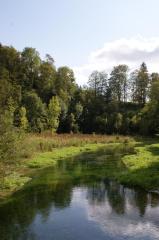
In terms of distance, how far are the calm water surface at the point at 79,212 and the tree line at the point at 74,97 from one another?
50980 mm

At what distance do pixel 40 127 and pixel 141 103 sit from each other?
49.8m

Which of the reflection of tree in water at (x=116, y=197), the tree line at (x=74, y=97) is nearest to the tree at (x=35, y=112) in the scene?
the tree line at (x=74, y=97)

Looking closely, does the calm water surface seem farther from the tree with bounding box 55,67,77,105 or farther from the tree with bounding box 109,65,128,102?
the tree with bounding box 109,65,128,102

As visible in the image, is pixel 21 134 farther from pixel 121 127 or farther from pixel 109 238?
pixel 121 127

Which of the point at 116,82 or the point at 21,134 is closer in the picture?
the point at 21,134

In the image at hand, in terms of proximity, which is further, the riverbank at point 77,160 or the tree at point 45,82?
the tree at point 45,82

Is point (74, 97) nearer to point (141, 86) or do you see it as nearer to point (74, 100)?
point (74, 100)

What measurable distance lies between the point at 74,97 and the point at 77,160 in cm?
7039

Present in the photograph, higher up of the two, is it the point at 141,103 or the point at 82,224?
the point at 141,103

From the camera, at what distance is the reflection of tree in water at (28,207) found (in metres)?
22.6

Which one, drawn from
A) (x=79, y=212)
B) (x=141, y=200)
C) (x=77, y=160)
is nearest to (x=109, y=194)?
(x=141, y=200)

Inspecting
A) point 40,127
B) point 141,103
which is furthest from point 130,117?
point 40,127

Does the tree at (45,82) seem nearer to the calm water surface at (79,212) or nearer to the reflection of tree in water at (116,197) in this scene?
the calm water surface at (79,212)

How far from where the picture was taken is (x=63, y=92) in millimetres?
115250
